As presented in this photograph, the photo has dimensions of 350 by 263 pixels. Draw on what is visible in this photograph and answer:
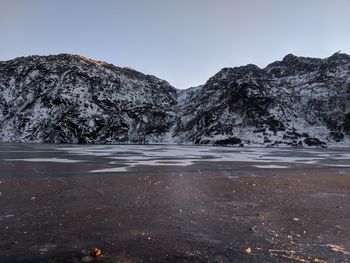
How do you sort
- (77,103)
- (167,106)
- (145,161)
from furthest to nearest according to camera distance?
(167,106)
(77,103)
(145,161)

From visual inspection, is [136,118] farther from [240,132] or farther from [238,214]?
[238,214]

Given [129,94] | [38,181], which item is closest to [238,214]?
[38,181]

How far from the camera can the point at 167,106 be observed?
220 feet

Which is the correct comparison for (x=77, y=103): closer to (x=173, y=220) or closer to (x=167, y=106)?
(x=167, y=106)

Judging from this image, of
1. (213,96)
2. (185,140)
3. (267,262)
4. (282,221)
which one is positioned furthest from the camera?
(213,96)

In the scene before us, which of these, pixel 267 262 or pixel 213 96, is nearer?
pixel 267 262

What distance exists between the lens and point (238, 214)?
7082 mm

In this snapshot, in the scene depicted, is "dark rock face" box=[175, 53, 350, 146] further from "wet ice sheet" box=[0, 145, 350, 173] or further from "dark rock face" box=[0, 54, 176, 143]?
"wet ice sheet" box=[0, 145, 350, 173]

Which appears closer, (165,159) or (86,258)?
(86,258)

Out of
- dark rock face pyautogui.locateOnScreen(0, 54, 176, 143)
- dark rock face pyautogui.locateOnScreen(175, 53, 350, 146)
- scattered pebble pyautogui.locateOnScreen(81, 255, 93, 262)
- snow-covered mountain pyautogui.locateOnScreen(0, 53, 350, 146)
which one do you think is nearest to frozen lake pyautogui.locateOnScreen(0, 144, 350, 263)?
scattered pebble pyautogui.locateOnScreen(81, 255, 93, 262)

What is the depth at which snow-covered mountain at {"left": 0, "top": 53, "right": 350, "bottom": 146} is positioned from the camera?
50562mm

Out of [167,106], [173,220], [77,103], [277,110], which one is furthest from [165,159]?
[167,106]

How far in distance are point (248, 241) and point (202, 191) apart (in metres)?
4.57

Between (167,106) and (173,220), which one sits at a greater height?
(167,106)
